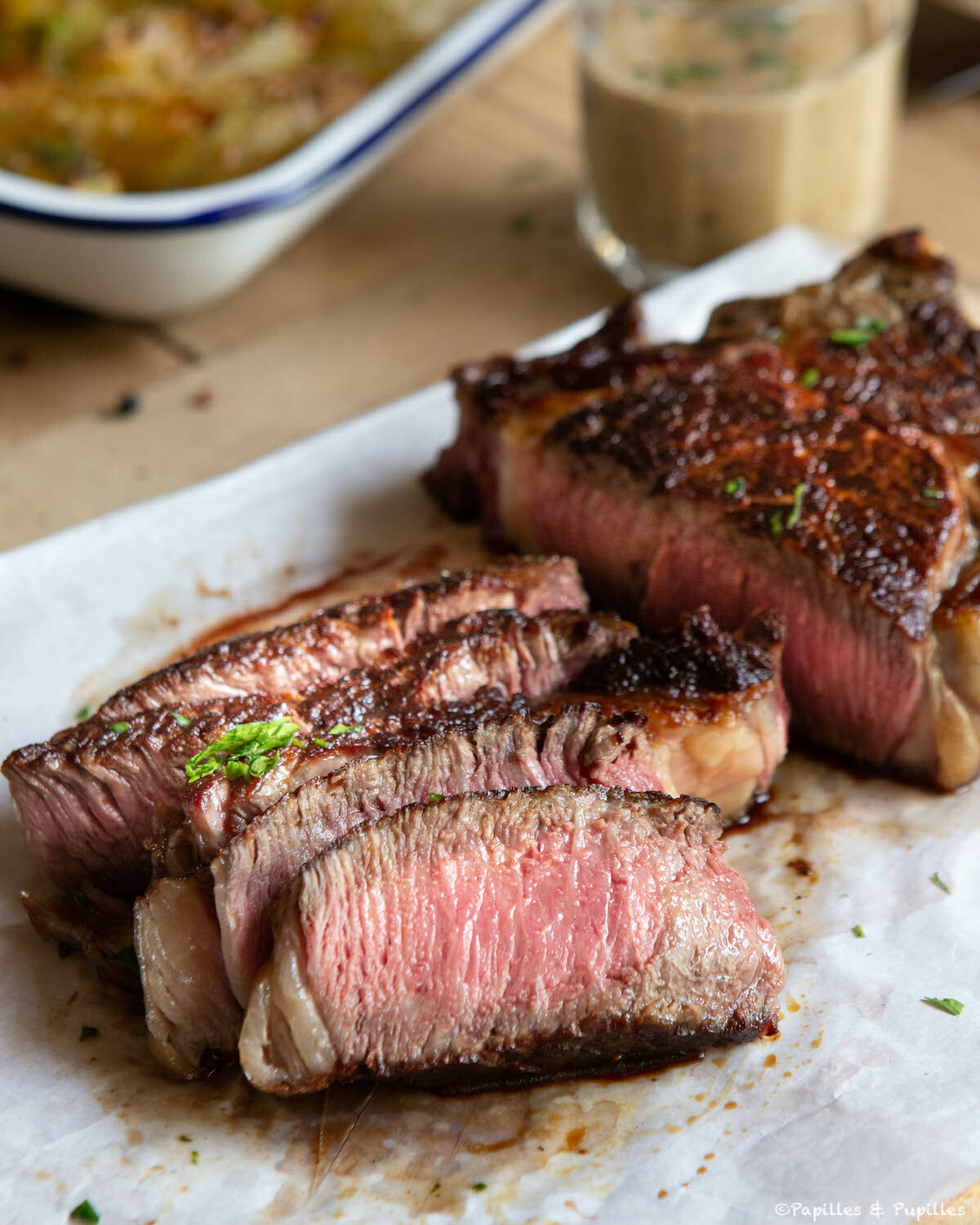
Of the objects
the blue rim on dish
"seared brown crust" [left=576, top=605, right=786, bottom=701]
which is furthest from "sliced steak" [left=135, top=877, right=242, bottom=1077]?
the blue rim on dish

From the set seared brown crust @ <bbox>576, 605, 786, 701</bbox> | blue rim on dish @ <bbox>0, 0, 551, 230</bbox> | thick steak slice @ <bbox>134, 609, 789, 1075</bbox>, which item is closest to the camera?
thick steak slice @ <bbox>134, 609, 789, 1075</bbox>

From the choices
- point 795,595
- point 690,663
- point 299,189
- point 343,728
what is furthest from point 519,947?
point 299,189

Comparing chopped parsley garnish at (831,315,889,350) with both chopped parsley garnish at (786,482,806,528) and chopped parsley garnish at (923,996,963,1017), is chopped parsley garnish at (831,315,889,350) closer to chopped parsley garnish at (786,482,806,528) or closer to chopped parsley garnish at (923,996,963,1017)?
chopped parsley garnish at (786,482,806,528)

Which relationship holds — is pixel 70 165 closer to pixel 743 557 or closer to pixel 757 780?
pixel 743 557

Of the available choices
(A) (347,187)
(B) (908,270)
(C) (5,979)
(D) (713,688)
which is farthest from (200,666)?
(A) (347,187)

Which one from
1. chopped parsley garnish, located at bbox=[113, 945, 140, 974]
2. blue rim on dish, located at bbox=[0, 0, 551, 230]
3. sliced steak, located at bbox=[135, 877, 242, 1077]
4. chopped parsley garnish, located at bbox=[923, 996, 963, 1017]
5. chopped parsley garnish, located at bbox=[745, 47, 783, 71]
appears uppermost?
chopped parsley garnish, located at bbox=[745, 47, 783, 71]
